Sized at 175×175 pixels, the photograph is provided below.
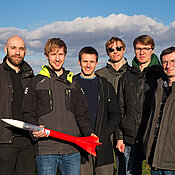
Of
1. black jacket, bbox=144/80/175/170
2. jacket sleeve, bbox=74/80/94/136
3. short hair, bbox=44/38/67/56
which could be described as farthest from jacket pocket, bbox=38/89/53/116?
black jacket, bbox=144/80/175/170

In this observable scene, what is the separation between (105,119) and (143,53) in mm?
1634

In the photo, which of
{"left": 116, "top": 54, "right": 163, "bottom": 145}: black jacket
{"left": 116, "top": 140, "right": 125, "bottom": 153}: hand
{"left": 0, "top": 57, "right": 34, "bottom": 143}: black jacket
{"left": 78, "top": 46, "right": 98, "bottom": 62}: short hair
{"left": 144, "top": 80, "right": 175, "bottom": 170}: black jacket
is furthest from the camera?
{"left": 116, "top": 140, "right": 125, "bottom": 153}: hand

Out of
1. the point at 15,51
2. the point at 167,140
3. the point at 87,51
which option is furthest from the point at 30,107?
the point at 167,140

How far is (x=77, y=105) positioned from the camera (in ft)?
14.1

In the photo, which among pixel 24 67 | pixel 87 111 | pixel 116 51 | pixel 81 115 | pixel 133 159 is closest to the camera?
pixel 81 115

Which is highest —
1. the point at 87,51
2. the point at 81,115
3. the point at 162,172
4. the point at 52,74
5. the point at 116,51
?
the point at 116,51

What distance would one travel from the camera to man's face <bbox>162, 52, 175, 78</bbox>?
3.72m

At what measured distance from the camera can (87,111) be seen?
4418 mm

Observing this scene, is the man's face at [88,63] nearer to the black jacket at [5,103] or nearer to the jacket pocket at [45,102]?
the jacket pocket at [45,102]

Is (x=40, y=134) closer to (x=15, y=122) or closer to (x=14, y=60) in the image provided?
(x=15, y=122)

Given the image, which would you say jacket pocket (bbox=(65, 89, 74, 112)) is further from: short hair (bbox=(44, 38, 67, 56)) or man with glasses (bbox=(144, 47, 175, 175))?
man with glasses (bbox=(144, 47, 175, 175))

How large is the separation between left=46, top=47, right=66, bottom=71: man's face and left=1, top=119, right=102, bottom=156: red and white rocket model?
3.78ft

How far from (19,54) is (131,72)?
248 cm

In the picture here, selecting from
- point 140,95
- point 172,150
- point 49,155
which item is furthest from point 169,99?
point 49,155
